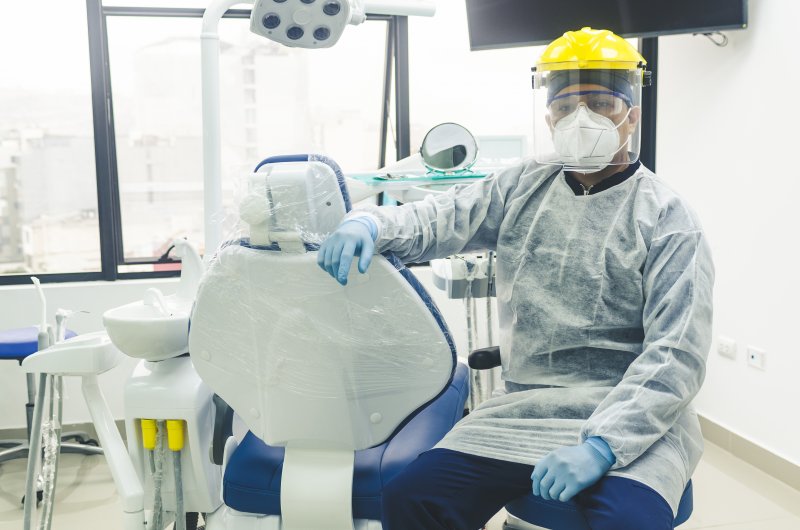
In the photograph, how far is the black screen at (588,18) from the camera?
2.75 meters

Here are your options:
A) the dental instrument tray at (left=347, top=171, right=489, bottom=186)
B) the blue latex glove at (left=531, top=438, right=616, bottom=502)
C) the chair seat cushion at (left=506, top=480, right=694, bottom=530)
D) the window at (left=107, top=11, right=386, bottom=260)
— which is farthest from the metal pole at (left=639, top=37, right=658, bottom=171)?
the blue latex glove at (left=531, top=438, right=616, bottom=502)

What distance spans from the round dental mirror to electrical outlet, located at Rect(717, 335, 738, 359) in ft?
4.71

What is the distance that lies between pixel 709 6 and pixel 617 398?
194 cm

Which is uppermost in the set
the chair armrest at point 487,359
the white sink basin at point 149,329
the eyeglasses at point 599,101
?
the eyeglasses at point 599,101

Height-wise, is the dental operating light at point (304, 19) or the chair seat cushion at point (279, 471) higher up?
the dental operating light at point (304, 19)

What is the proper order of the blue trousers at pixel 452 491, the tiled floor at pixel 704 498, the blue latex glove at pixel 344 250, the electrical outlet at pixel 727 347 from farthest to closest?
the electrical outlet at pixel 727 347
the tiled floor at pixel 704 498
the blue trousers at pixel 452 491
the blue latex glove at pixel 344 250

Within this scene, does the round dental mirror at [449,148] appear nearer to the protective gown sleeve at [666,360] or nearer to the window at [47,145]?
the protective gown sleeve at [666,360]

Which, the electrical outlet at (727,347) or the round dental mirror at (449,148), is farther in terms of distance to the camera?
the electrical outlet at (727,347)

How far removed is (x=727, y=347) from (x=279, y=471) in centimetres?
212

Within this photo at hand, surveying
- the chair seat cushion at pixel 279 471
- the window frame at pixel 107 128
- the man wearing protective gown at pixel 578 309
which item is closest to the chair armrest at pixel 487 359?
the man wearing protective gown at pixel 578 309

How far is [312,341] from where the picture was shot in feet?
4.61

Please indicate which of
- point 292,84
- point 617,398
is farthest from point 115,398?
point 617,398

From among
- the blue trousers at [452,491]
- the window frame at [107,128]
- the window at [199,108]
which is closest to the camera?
the blue trousers at [452,491]

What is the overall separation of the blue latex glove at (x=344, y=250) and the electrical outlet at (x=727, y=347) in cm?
210
